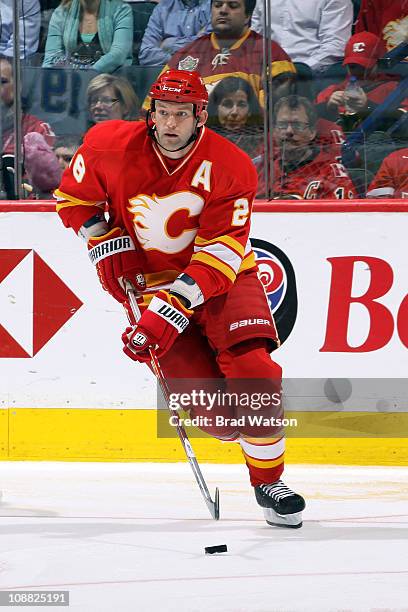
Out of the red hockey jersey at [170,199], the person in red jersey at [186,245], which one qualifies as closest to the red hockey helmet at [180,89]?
the person in red jersey at [186,245]

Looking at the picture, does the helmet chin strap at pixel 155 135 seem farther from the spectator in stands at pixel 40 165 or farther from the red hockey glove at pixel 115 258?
the spectator in stands at pixel 40 165

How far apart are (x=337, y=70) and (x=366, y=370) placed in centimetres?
120

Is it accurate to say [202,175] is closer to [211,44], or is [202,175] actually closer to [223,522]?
[223,522]

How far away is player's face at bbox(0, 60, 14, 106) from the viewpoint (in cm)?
455

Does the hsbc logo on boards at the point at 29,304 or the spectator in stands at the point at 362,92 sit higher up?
the spectator in stands at the point at 362,92

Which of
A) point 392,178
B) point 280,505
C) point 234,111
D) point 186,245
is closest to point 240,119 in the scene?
point 234,111

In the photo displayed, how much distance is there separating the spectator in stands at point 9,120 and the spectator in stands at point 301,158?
0.92m

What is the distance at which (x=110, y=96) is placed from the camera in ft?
15.0

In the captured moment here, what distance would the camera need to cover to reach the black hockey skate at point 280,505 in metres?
3.24

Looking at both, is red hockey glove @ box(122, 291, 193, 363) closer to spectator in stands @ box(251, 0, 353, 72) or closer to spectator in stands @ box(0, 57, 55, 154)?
spectator in stands @ box(0, 57, 55, 154)

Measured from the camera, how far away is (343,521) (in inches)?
134

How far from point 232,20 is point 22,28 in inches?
33.1

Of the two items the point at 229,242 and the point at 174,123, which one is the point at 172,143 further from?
the point at 229,242

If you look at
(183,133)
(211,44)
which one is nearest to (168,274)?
(183,133)
